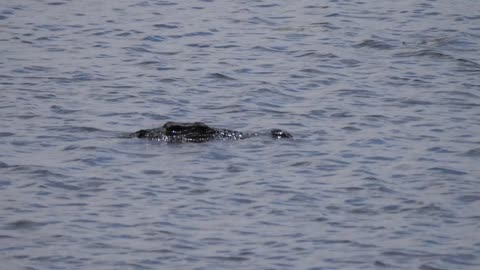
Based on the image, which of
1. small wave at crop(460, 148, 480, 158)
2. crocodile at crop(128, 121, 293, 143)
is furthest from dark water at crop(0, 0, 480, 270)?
crocodile at crop(128, 121, 293, 143)

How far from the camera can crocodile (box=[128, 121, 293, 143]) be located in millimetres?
12398

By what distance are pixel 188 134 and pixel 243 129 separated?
782 millimetres

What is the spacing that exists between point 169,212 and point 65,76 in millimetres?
5138

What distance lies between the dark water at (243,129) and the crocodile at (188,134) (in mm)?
149

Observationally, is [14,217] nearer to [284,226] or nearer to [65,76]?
[284,226]

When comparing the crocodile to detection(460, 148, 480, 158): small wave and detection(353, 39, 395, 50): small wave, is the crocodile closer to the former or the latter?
detection(460, 148, 480, 158): small wave

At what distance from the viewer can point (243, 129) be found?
13.0 metres

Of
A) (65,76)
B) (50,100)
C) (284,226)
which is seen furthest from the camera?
(65,76)

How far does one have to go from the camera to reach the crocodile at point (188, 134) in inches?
488

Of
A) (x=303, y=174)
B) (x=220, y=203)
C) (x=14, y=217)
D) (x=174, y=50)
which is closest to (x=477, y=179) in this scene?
(x=303, y=174)

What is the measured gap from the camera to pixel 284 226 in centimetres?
1010

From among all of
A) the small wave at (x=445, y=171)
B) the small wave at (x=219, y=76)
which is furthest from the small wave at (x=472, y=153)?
the small wave at (x=219, y=76)

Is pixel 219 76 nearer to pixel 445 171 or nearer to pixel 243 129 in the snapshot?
pixel 243 129

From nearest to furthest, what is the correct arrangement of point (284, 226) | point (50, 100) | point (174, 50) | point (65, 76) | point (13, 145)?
point (284, 226), point (13, 145), point (50, 100), point (65, 76), point (174, 50)
